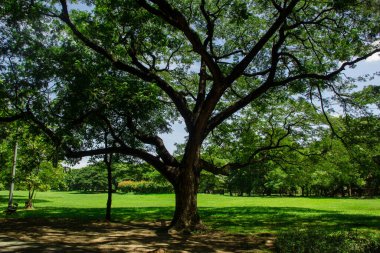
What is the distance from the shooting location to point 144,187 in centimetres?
8581

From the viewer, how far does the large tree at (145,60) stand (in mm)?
14367

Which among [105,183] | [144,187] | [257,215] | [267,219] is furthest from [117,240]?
[105,183]

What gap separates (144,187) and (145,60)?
2706 inches

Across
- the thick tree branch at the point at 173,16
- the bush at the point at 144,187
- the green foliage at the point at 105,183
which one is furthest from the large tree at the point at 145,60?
the bush at the point at 144,187

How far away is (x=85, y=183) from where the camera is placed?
111125 millimetres

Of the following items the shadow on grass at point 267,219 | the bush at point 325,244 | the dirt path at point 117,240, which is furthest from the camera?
the shadow on grass at point 267,219

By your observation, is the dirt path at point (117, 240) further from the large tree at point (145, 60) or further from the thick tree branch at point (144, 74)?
the thick tree branch at point (144, 74)

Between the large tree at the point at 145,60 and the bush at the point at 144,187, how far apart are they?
60115mm

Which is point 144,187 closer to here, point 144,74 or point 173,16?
point 144,74

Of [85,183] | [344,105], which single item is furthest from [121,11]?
[85,183]

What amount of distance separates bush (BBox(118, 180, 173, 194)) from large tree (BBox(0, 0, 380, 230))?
60115 millimetres

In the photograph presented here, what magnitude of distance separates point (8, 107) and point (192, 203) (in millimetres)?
10000

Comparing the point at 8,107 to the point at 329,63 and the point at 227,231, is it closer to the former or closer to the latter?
the point at 227,231

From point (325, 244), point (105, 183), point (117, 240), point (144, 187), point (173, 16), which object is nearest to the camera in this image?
point (325, 244)
